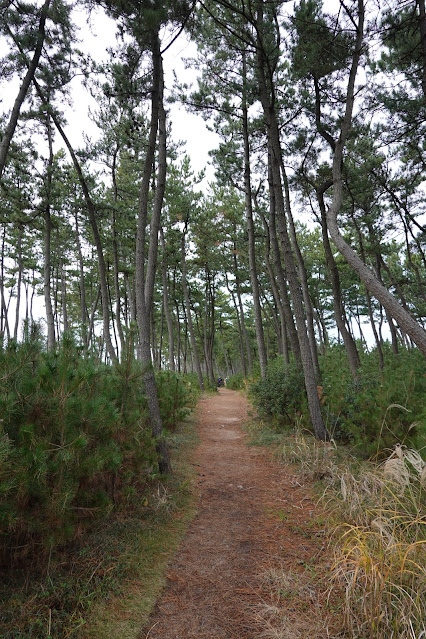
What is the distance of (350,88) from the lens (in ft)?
20.0

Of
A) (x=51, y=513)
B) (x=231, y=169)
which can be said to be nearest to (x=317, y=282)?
(x=231, y=169)

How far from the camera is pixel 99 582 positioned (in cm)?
232

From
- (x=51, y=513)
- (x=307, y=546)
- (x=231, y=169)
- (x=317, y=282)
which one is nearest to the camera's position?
(x=51, y=513)

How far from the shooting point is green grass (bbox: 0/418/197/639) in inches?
76.0

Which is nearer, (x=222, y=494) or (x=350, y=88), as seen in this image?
(x=222, y=494)

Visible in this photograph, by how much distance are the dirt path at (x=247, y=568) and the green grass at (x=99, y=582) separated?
15cm

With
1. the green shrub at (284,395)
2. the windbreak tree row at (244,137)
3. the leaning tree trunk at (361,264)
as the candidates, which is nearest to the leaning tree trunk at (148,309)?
the windbreak tree row at (244,137)

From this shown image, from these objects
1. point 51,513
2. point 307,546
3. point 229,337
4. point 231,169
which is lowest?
point 307,546

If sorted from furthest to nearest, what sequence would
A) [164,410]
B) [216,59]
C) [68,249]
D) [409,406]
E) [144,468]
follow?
[68,249]
[216,59]
[164,410]
[409,406]
[144,468]

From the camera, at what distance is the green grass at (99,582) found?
193 cm

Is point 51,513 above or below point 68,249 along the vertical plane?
below

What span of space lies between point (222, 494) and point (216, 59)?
9.86 metres

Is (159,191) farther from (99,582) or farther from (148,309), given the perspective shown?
(99,582)

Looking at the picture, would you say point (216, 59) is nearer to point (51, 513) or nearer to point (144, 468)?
point (144, 468)
